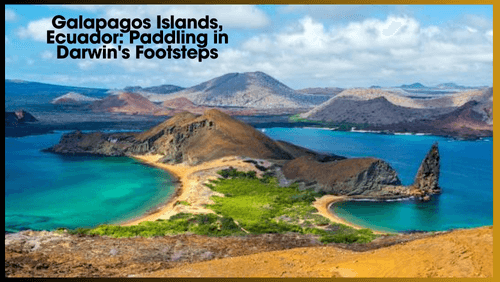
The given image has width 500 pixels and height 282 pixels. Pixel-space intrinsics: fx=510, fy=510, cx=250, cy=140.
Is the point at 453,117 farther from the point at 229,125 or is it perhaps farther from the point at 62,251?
the point at 62,251

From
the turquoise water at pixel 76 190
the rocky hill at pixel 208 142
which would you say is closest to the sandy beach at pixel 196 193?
the turquoise water at pixel 76 190

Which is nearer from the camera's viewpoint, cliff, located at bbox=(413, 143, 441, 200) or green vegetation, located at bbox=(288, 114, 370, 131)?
cliff, located at bbox=(413, 143, 441, 200)

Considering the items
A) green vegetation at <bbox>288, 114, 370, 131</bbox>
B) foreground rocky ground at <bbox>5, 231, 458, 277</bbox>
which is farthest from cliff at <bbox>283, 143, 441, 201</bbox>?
green vegetation at <bbox>288, 114, 370, 131</bbox>

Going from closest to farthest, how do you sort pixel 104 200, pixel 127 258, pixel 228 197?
pixel 127 258
pixel 228 197
pixel 104 200

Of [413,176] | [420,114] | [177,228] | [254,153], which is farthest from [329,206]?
[420,114]

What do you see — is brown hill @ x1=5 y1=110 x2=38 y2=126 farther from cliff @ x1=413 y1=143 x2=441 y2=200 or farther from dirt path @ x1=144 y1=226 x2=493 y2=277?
dirt path @ x1=144 y1=226 x2=493 y2=277

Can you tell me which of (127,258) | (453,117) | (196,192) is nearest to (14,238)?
(127,258)
